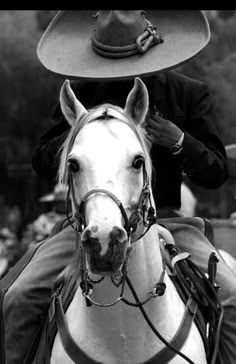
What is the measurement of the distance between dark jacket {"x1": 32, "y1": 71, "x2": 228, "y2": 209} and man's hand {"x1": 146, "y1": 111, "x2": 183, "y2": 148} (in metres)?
0.23

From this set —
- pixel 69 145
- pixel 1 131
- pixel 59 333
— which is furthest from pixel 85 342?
pixel 1 131

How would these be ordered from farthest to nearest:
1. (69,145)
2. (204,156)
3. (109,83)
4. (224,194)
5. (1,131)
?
1. (1,131)
2. (224,194)
3. (109,83)
4. (204,156)
5. (69,145)

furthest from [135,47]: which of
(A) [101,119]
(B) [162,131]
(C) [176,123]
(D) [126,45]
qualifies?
(A) [101,119]

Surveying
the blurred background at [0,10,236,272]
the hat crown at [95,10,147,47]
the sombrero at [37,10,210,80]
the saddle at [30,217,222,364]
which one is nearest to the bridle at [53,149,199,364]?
the saddle at [30,217,222,364]

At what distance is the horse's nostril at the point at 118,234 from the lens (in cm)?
464

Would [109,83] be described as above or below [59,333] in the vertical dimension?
above

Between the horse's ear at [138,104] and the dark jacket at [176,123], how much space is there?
2.29ft

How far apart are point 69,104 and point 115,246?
1187 millimetres

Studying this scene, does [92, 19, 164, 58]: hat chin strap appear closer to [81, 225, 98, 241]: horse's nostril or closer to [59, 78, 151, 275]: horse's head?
[59, 78, 151, 275]: horse's head

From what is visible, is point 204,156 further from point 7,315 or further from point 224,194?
point 224,194

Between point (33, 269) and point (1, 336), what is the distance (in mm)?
465

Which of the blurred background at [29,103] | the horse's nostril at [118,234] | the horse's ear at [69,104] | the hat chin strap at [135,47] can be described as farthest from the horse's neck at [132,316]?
the blurred background at [29,103]

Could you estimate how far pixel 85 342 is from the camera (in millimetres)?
5426

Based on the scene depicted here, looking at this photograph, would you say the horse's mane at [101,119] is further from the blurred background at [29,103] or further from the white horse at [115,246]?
the blurred background at [29,103]
